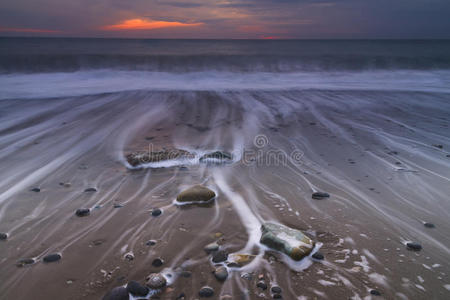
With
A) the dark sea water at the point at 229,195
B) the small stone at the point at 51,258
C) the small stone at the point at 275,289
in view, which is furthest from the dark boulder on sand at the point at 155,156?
the small stone at the point at 275,289

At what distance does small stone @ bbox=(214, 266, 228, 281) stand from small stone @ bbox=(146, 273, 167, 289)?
0.38 m

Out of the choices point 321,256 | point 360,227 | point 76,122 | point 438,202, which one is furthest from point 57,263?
point 76,122

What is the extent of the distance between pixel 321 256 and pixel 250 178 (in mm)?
1630

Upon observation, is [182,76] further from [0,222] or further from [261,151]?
[0,222]

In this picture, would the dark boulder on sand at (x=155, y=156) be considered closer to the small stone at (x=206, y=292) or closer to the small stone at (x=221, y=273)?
the small stone at (x=221, y=273)

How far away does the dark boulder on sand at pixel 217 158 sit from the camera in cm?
425

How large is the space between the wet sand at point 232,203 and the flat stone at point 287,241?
0.24ft

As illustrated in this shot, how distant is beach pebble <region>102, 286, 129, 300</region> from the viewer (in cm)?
186

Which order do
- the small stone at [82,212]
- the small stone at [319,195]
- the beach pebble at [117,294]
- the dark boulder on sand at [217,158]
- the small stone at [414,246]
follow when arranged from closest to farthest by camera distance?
1. the beach pebble at [117,294]
2. the small stone at [414,246]
3. the small stone at [82,212]
4. the small stone at [319,195]
5. the dark boulder on sand at [217,158]

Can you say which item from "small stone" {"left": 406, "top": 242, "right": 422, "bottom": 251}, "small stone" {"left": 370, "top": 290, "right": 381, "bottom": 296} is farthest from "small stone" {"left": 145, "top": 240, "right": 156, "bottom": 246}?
"small stone" {"left": 406, "top": 242, "right": 422, "bottom": 251}

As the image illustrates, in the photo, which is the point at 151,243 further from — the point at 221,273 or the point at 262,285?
the point at 262,285

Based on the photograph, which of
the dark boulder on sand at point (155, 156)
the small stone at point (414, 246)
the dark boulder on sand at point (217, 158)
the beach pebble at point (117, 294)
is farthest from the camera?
the dark boulder on sand at point (217, 158)

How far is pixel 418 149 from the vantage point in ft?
15.7

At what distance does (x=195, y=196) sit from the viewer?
10.5 ft
